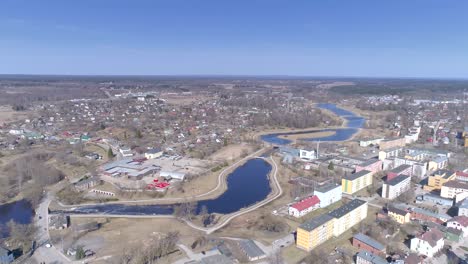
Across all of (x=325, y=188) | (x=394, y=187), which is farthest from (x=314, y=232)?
(x=394, y=187)

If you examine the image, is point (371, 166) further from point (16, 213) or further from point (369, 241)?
point (16, 213)

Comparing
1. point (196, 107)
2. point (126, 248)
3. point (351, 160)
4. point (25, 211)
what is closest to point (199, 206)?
point (126, 248)

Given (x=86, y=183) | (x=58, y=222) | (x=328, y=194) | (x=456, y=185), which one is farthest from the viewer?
(x=86, y=183)

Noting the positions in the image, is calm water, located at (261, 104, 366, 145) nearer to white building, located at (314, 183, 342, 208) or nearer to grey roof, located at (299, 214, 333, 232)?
white building, located at (314, 183, 342, 208)

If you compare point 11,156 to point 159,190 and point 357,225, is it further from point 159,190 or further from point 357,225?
point 357,225

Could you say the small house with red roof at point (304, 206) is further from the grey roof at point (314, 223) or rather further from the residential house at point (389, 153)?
the residential house at point (389, 153)

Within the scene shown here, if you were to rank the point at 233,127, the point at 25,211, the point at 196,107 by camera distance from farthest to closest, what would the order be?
the point at 196,107 < the point at 233,127 < the point at 25,211
